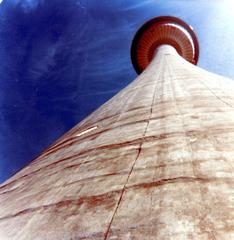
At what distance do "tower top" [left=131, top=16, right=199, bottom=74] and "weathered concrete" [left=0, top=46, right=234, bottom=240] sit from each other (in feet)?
62.1

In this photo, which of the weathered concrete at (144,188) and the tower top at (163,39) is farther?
the tower top at (163,39)

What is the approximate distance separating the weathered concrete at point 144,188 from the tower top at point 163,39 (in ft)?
62.1

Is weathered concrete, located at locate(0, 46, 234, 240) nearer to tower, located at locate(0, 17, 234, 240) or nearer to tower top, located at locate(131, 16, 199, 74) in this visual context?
tower, located at locate(0, 17, 234, 240)

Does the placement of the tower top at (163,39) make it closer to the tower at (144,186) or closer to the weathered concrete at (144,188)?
the tower at (144,186)

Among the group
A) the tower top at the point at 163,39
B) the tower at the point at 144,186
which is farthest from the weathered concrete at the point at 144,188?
the tower top at the point at 163,39

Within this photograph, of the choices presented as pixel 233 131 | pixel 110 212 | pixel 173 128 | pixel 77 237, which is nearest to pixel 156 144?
pixel 173 128

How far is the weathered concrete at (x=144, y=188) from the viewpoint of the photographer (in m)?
1.29

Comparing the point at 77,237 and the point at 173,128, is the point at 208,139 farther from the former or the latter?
the point at 77,237

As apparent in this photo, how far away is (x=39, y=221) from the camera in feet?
5.61

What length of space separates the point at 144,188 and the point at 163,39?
20883 mm

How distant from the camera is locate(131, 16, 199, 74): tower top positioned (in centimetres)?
2088

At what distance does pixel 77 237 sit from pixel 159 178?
525 mm

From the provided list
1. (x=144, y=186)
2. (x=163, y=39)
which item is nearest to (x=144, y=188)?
(x=144, y=186)

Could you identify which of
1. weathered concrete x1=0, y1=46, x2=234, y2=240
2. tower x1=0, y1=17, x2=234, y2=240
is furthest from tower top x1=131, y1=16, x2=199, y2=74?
weathered concrete x1=0, y1=46, x2=234, y2=240
